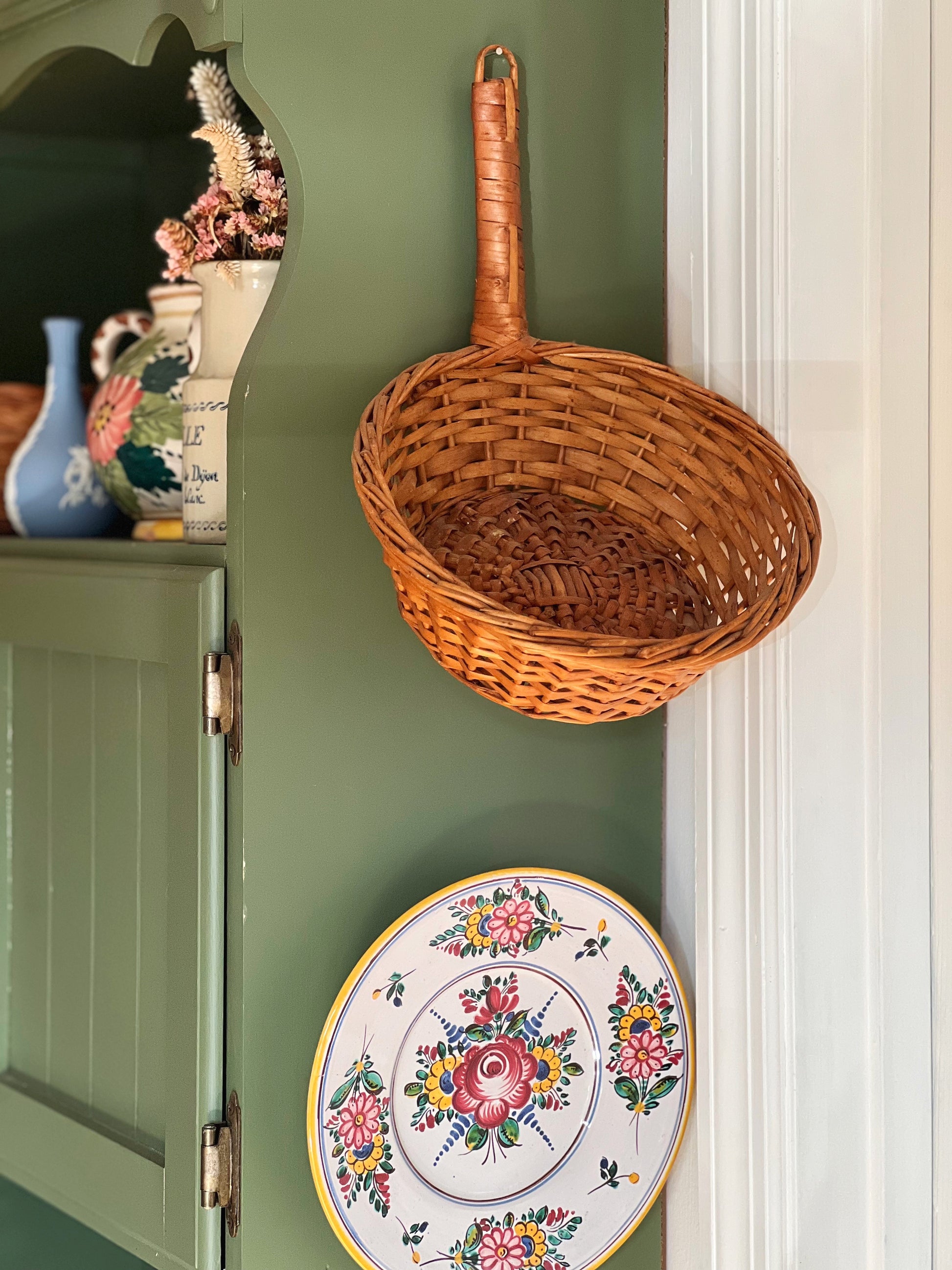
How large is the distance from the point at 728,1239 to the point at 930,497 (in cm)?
65

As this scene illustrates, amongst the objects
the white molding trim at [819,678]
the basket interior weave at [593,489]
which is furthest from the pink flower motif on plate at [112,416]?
the white molding trim at [819,678]

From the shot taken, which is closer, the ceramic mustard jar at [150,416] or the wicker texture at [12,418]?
the ceramic mustard jar at [150,416]

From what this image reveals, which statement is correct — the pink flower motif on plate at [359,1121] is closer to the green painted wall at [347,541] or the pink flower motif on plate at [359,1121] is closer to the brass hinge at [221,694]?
the green painted wall at [347,541]

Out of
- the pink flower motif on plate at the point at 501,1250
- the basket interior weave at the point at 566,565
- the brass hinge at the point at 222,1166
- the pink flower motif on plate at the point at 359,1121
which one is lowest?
the pink flower motif on plate at the point at 501,1250

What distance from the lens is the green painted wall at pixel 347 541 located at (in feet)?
3.06

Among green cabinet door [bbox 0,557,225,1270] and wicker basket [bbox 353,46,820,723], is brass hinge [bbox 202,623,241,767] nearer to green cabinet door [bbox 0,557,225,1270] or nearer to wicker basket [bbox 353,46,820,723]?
green cabinet door [bbox 0,557,225,1270]

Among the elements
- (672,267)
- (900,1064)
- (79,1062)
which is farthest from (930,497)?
(79,1062)

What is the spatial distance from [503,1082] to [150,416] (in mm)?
649

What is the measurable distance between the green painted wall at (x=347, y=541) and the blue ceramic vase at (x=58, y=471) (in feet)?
1.36

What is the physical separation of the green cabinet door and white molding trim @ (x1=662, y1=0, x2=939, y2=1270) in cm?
43

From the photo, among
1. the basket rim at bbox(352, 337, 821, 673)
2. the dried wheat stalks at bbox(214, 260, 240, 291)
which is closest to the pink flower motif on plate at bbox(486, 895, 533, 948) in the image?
the basket rim at bbox(352, 337, 821, 673)

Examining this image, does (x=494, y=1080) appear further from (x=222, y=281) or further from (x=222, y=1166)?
(x=222, y=281)

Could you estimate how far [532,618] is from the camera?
32.8 inches

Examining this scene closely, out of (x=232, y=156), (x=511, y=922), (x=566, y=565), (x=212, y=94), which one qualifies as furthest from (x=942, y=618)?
(x=212, y=94)
